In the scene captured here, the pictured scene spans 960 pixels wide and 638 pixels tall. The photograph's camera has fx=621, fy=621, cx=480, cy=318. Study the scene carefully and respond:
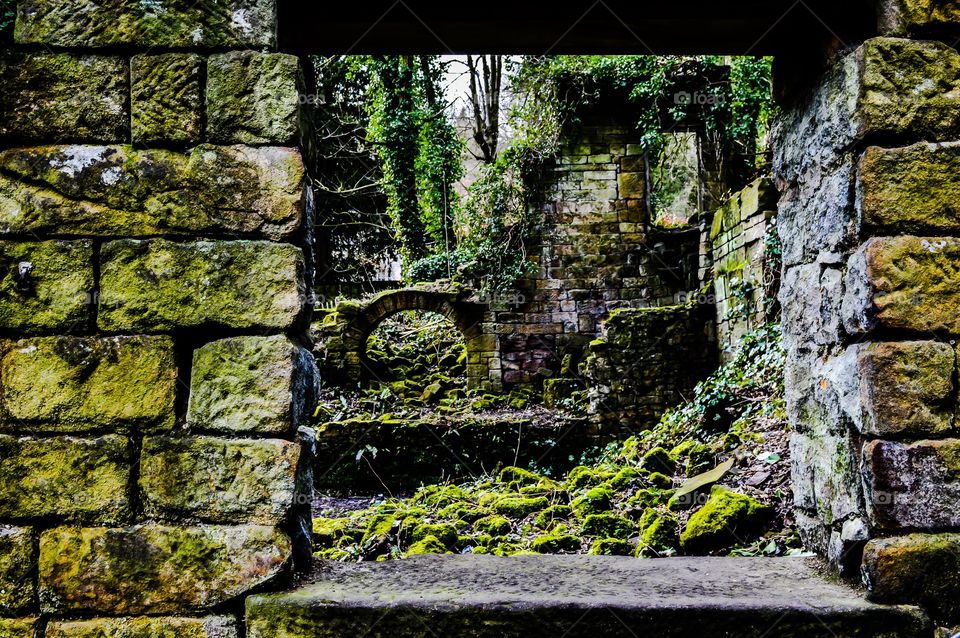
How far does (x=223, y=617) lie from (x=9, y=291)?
1.16 m

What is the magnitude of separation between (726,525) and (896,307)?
1839mm

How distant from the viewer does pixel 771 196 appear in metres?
7.51

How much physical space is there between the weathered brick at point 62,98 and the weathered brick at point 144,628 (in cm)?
144

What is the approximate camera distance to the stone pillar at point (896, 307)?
182 centimetres

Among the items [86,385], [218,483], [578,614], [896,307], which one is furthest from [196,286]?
[896,307]

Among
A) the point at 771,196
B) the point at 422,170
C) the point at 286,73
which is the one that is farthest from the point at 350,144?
the point at 286,73

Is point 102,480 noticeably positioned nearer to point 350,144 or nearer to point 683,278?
point 683,278

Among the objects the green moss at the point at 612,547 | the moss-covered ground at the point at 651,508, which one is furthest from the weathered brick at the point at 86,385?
the green moss at the point at 612,547

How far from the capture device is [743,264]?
8344 mm

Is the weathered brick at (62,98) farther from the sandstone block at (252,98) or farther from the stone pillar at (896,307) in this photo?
the stone pillar at (896,307)

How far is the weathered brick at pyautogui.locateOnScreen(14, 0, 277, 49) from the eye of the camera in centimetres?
194

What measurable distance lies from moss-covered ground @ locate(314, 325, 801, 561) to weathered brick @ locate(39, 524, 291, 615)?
1.82 meters

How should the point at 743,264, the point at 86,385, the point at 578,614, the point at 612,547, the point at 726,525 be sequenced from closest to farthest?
the point at 578,614 < the point at 86,385 < the point at 726,525 < the point at 612,547 < the point at 743,264

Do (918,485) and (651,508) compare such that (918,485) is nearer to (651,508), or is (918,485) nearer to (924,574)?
(924,574)
